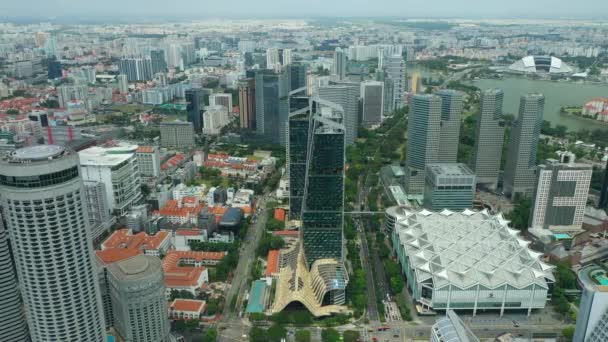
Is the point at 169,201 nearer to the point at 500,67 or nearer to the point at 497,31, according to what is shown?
the point at 500,67

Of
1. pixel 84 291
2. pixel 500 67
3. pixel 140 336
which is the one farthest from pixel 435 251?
pixel 500 67

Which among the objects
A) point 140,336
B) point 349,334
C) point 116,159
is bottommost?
point 349,334

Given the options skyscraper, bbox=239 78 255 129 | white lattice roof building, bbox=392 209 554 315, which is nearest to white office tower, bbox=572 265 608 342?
white lattice roof building, bbox=392 209 554 315

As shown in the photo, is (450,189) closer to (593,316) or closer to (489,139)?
(489,139)

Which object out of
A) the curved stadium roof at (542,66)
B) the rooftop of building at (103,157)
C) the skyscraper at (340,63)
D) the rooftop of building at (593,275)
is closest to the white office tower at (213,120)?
the rooftop of building at (103,157)

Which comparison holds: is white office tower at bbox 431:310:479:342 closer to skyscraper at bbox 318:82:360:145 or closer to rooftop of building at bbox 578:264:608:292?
rooftop of building at bbox 578:264:608:292

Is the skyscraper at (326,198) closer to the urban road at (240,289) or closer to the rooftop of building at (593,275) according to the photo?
the urban road at (240,289)
